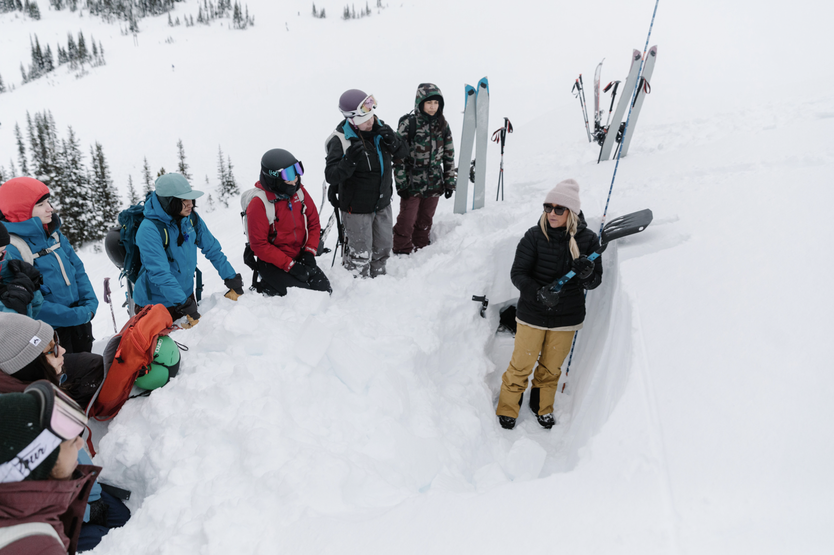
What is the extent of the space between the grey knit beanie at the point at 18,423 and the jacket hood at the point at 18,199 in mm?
2441

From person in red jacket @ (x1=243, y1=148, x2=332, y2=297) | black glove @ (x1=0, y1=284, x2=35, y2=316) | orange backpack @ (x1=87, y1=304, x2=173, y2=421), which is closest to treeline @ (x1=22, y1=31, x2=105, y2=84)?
person in red jacket @ (x1=243, y1=148, x2=332, y2=297)

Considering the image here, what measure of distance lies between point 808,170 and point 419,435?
3.90 m

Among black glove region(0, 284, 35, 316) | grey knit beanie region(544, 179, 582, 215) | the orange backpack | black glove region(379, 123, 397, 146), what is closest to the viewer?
the orange backpack

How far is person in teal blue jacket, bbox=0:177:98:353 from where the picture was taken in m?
3.06

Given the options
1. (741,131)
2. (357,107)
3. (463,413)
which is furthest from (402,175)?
(741,131)

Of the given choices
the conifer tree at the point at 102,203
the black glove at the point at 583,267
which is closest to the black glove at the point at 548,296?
the black glove at the point at 583,267

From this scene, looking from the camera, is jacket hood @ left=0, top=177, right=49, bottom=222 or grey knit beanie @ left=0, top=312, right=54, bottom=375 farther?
jacket hood @ left=0, top=177, right=49, bottom=222

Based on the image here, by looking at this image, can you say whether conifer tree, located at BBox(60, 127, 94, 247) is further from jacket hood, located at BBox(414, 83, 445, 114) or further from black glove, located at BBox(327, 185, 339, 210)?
jacket hood, located at BBox(414, 83, 445, 114)

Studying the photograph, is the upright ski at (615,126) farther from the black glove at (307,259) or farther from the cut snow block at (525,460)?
the cut snow block at (525,460)

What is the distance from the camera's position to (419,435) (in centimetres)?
302

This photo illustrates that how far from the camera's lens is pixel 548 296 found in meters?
3.30

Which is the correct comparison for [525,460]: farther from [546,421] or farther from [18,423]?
[18,423]

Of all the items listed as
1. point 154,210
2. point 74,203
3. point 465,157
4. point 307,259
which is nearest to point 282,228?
point 307,259

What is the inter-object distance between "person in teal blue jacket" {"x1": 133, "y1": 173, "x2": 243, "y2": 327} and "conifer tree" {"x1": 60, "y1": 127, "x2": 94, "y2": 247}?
24.7m
